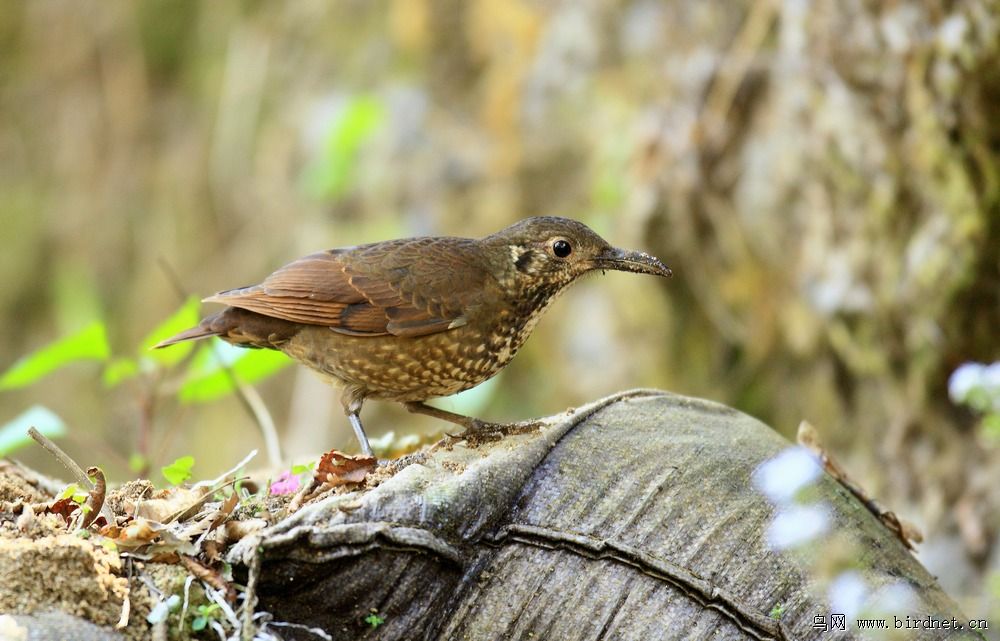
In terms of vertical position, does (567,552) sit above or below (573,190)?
below

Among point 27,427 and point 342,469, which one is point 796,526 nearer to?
point 342,469

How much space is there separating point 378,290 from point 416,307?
155mm

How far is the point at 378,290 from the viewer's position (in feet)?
11.5

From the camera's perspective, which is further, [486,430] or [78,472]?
[486,430]

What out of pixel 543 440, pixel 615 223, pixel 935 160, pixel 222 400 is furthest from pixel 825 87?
pixel 222 400

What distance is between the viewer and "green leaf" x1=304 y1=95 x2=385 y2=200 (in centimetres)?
715

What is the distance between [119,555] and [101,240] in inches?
313

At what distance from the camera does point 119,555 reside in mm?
2199

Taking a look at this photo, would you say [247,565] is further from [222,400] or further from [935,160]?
[222,400]

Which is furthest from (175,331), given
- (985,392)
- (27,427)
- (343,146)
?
(343,146)

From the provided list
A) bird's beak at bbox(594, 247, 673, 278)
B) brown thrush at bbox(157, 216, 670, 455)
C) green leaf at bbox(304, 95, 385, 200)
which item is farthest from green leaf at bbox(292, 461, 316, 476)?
green leaf at bbox(304, 95, 385, 200)

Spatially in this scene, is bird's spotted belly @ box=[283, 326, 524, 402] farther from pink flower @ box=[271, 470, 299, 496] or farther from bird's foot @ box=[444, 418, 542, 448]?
pink flower @ box=[271, 470, 299, 496]

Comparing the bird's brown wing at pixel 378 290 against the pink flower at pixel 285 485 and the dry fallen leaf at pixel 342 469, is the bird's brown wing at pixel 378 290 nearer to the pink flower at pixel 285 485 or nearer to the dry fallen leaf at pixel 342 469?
the pink flower at pixel 285 485

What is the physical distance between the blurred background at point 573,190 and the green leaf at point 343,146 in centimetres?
3
